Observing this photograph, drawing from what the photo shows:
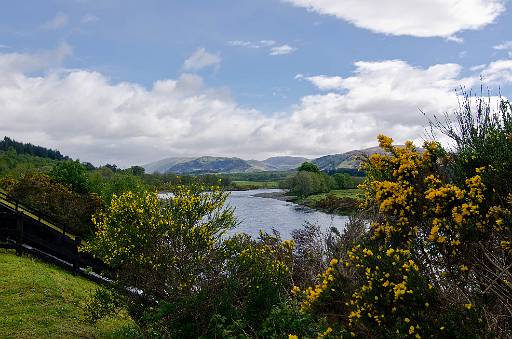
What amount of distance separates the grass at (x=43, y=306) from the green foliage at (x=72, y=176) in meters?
25.7

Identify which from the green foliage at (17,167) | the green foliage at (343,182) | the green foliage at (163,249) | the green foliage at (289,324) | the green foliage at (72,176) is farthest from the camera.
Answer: the green foliage at (343,182)

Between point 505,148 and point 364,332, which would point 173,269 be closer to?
point 364,332

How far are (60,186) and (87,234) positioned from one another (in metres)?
7.28

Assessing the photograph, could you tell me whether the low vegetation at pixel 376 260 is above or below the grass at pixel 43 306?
above

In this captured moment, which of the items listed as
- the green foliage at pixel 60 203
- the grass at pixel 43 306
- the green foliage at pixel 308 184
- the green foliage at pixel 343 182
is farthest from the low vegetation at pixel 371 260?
the green foliage at pixel 343 182

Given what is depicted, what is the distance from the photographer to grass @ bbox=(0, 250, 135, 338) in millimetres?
14258

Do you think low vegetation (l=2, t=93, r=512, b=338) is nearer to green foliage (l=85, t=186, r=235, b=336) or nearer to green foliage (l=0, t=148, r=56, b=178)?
Result: green foliage (l=85, t=186, r=235, b=336)

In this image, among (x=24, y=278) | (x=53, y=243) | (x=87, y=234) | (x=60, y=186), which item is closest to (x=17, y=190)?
(x=60, y=186)

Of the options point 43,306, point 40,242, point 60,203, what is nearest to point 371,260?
point 43,306

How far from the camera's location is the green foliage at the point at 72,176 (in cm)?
4619

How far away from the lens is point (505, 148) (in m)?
7.40

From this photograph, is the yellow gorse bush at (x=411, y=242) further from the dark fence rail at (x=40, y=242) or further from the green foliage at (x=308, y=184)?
the green foliage at (x=308, y=184)

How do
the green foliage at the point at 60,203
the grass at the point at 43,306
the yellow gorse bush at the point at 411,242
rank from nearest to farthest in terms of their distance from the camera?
the yellow gorse bush at the point at 411,242
the grass at the point at 43,306
the green foliage at the point at 60,203

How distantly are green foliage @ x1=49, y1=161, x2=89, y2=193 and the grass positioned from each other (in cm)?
2569
